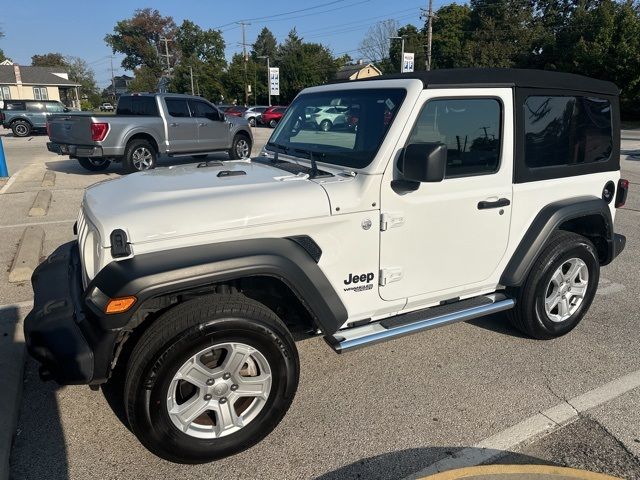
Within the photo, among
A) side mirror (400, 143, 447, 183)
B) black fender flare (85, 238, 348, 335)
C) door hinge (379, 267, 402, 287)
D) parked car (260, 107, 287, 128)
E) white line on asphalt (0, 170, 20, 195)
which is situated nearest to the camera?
black fender flare (85, 238, 348, 335)

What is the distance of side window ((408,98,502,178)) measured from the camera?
9.71 ft

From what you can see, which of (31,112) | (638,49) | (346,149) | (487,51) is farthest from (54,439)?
(487,51)

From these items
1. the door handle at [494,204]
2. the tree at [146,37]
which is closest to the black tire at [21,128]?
the door handle at [494,204]

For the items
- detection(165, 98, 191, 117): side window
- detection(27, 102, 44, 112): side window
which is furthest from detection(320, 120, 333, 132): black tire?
detection(27, 102, 44, 112): side window

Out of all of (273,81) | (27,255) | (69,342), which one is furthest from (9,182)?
(273,81)

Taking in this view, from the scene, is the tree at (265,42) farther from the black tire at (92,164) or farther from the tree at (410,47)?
the black tire at (92,164)

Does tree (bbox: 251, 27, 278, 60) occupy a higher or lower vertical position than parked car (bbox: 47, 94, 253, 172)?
higher

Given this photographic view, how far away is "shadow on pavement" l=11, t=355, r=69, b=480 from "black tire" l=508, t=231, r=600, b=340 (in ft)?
10.1

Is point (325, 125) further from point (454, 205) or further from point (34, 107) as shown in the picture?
point (34, 107)

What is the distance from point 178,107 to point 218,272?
11144 mm

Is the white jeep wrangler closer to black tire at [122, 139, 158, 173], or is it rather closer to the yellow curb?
the yellow curb

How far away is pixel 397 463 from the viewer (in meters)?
2.52

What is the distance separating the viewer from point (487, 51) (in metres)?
42.0

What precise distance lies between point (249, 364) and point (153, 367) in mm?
529
